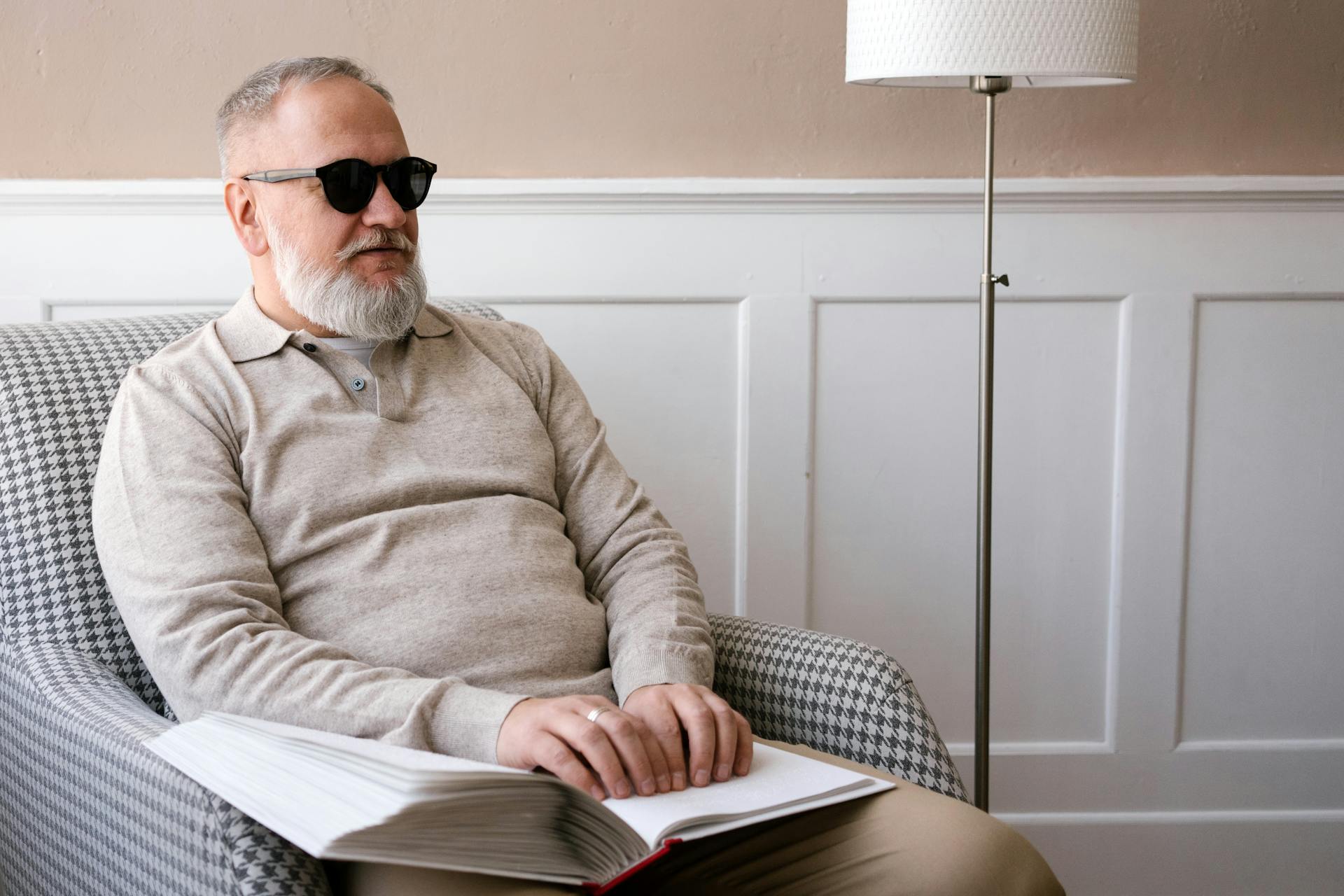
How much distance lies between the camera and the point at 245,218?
4.81 feet

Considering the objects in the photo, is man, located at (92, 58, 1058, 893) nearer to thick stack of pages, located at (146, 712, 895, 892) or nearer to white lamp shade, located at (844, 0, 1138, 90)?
thick stack of pages, located at (146, 712, 895, 892)

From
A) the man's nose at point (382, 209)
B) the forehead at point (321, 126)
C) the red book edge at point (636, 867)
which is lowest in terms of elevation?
the red book edge at point (636, 867)

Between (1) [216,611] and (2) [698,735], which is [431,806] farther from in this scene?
(1) [216,611]

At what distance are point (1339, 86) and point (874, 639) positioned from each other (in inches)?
48.3

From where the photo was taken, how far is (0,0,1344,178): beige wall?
1924 mm

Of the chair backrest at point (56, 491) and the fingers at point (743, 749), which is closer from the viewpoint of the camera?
the fingers at point (743, 749)

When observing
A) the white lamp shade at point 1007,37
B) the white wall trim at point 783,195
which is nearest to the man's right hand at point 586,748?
the white lamp shade at point 1007,37

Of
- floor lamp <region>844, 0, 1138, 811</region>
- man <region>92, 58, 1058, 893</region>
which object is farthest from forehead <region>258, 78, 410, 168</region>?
floor lamp <region>844, 0, 1138, 811</region>

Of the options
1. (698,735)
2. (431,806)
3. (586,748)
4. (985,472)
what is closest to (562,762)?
(586,748)

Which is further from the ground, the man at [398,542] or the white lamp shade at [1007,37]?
the white lamp shade at [1007,37]

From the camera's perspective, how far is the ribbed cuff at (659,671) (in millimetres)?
1260

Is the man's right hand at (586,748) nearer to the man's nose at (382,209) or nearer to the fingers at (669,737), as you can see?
the fingers at (669,737)

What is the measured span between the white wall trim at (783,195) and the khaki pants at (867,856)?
3.65 ft

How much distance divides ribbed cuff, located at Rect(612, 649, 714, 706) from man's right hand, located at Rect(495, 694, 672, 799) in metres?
0.14
